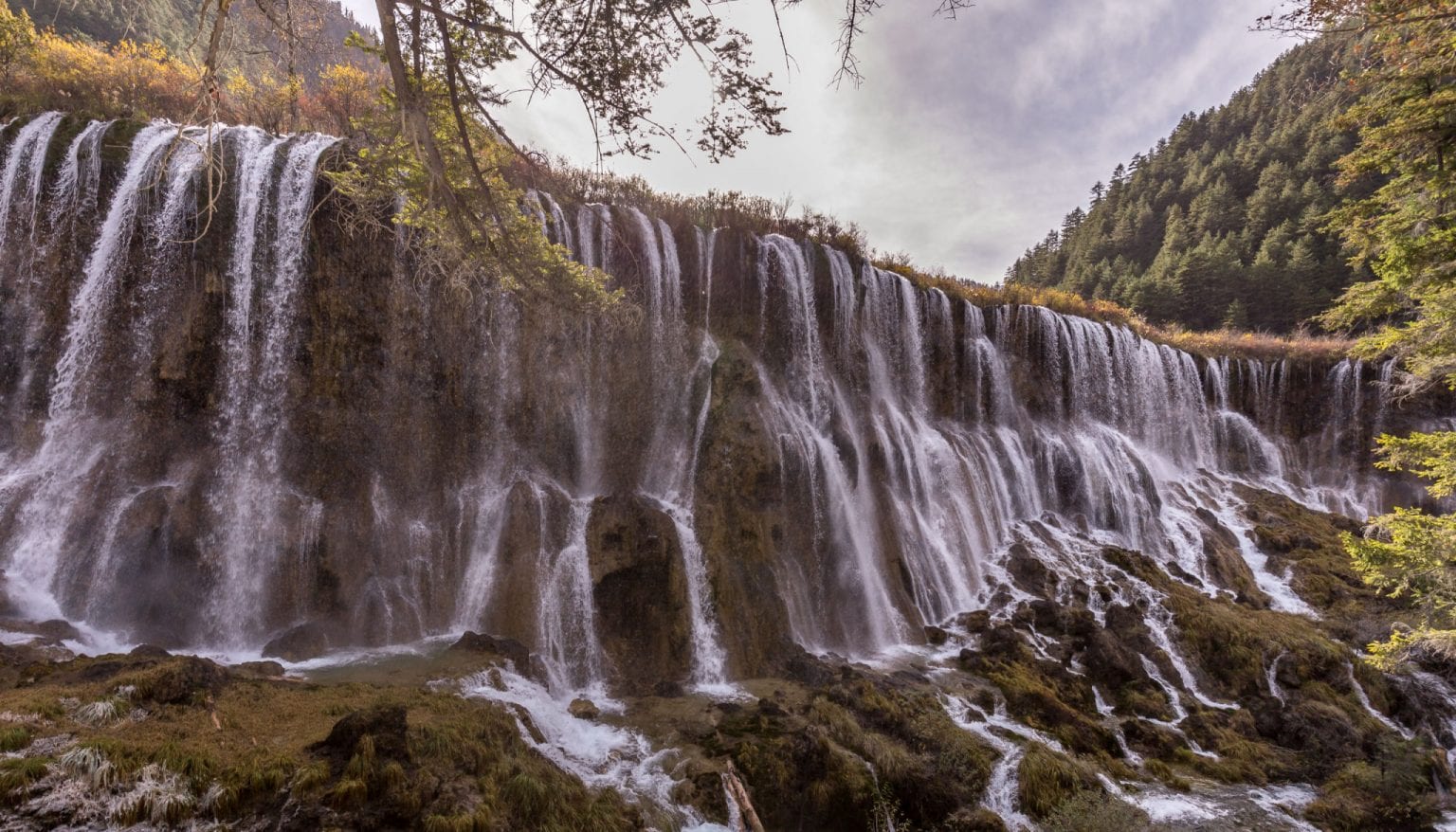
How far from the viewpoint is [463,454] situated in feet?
40.1

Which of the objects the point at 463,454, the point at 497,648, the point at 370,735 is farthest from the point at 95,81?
the point at 370,735

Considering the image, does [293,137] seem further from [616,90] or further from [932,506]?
[932,506]

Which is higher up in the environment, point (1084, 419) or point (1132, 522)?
point (1084, 419)

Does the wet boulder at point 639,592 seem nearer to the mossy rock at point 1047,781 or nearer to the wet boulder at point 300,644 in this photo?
the wet boulder at point 300,644

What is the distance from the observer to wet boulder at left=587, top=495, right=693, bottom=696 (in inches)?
388

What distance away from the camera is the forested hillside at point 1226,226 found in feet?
122

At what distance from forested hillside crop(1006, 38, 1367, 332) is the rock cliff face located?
2585 centimetres

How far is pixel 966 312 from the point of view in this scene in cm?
1902


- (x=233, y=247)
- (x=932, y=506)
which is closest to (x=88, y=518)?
(x=233, y=247)

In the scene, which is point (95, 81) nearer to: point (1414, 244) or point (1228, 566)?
point (1414, 244)

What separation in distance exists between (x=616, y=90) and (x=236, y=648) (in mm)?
10299

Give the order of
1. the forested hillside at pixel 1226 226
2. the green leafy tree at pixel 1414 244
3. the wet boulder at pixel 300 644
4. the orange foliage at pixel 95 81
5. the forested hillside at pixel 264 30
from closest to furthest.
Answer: the forested hillside at pixel 264 30 → the green leafy tree at pixel 1414 244 → the wet boulder at pixel 300 644 → the orange foliage at pixel 95 81 → the forested hillside at pixel 1226 226

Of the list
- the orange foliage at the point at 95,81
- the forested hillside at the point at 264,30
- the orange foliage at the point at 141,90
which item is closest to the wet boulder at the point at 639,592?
the forested hillside at the point at 264,30

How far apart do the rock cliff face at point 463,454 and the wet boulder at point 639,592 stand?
0.18 ft
